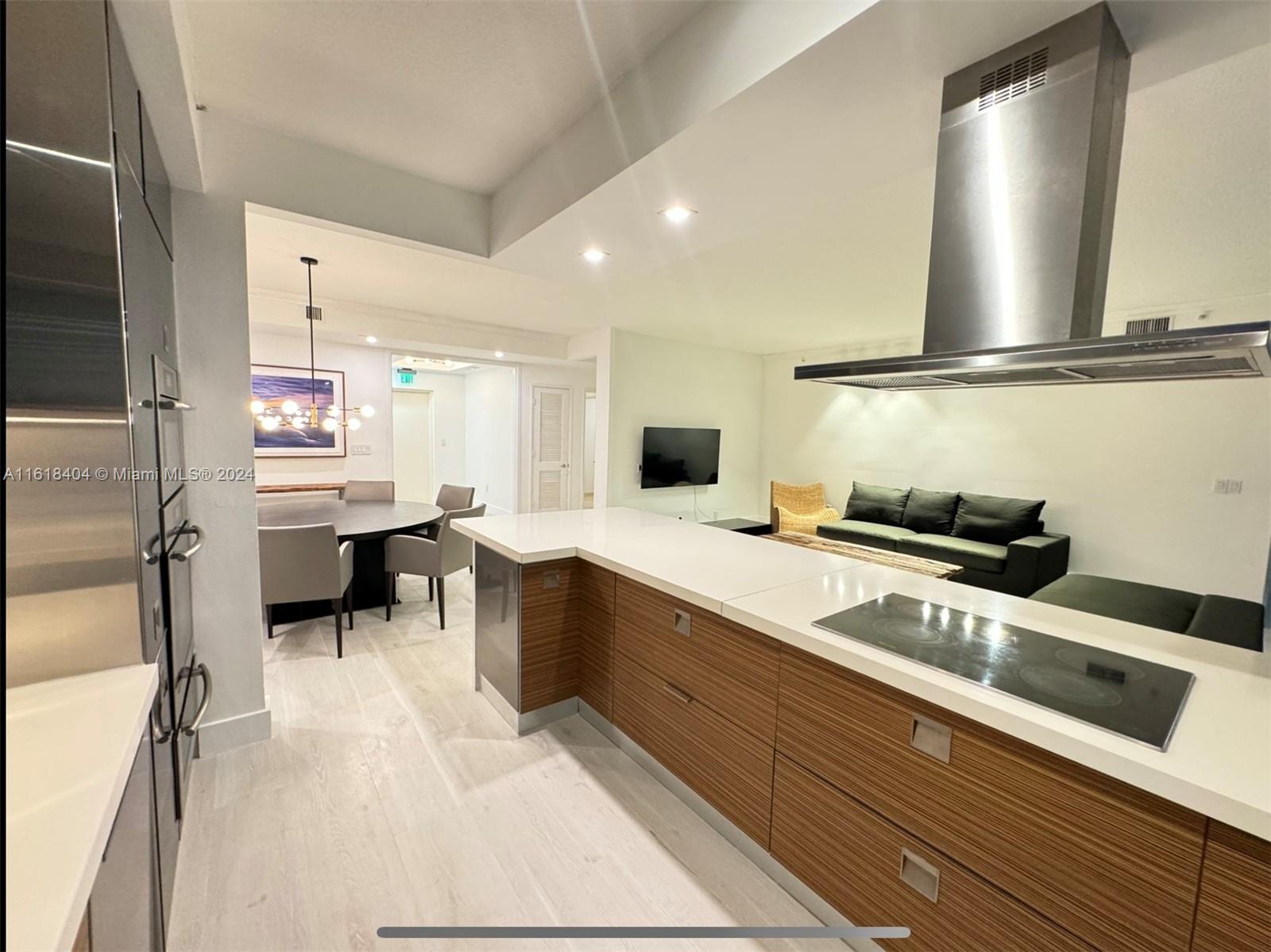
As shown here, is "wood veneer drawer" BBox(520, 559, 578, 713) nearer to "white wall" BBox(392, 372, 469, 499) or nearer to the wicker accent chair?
the wicker accent chair

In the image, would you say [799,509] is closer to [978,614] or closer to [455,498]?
[455,498]

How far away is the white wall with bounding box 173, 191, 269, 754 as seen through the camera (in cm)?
191

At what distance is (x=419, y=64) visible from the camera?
62.0 inches

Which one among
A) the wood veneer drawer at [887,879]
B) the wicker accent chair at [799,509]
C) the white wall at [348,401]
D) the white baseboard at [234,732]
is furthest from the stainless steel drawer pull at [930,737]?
the white wall at [348,401]

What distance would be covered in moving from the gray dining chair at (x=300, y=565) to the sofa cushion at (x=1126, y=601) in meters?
3.64

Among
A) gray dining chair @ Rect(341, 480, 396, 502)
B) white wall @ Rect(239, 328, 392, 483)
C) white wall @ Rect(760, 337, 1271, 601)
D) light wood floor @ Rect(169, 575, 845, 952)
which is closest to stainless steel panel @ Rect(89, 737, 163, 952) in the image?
light wood floor @ Rect(169, 575, 845, 952)

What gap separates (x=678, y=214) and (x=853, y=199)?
87cm

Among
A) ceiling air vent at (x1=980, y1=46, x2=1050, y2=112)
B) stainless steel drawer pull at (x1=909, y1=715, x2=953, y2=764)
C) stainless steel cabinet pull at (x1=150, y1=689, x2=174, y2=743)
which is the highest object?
ceiling air vent at (x1=980, y1=46, x2=1050, y2=112)

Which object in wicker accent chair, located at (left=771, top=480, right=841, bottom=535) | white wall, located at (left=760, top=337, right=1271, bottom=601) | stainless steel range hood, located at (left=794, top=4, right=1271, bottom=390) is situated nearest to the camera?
stainless steel range hood, located at (left=794, top=4, right=1271, bottom=390)

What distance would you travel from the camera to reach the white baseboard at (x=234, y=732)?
205cm

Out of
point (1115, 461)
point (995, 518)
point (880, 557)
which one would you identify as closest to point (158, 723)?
point (880, 557)

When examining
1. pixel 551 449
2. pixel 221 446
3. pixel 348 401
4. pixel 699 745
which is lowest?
pixel 699 745

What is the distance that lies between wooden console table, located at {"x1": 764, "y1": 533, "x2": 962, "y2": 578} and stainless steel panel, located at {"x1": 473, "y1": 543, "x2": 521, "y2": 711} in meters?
1.86

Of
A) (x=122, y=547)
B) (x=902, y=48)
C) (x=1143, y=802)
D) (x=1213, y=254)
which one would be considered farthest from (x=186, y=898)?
(x=1213, y=254)
